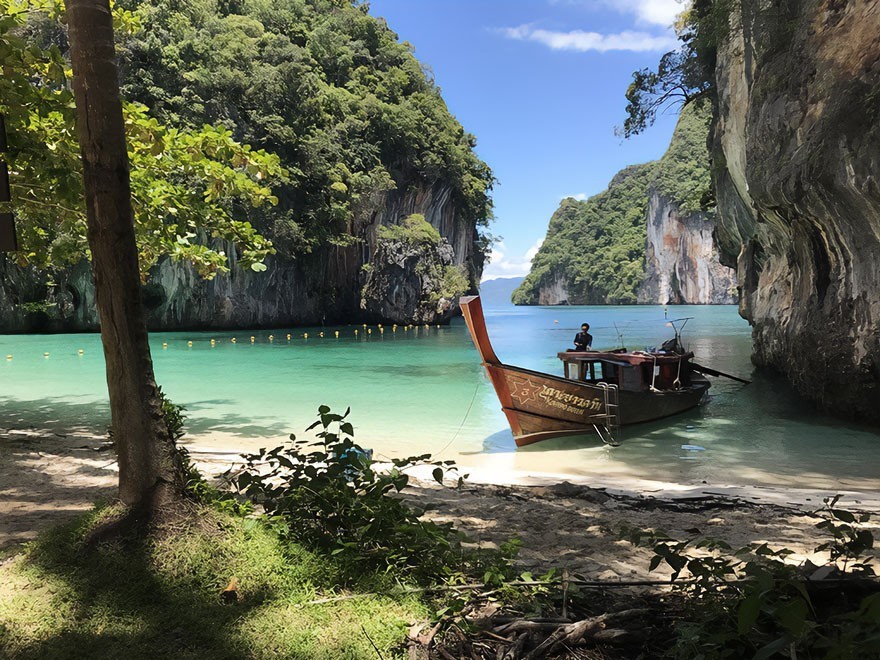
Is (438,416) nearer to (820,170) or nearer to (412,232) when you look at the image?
(820,170)

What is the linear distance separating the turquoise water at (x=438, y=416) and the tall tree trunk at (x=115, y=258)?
17.9ft

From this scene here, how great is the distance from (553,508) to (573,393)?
472cm

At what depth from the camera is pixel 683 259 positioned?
87188 mm

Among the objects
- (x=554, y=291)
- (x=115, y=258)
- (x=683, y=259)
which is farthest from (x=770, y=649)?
(x=554, y=291)

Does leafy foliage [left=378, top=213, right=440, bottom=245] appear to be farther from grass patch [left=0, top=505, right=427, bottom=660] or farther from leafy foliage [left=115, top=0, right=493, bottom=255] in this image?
grass patch [left=0, top=505, right=427, bottom=660]

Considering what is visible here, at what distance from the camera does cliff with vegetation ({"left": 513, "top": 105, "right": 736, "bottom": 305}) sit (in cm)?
8219

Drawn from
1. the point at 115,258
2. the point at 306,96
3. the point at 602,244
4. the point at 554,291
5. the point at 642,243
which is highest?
the point at 306,96

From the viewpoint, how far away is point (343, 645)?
6.43 feet

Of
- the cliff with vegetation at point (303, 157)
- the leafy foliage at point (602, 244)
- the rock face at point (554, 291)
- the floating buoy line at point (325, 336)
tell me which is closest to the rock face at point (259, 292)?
the cliff with vegetation at point (303, 157)

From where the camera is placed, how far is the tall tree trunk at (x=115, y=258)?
2.44 m

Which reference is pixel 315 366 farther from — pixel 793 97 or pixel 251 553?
pixel 251 553

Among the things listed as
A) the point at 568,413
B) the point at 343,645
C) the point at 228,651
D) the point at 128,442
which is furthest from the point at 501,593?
the point at 568,413

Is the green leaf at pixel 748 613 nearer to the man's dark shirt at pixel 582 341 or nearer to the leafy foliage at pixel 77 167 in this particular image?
the leafy foliage at pixel 77 167

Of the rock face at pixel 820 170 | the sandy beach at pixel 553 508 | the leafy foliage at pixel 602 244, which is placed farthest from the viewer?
the leafy foliage at pixel 602 244
